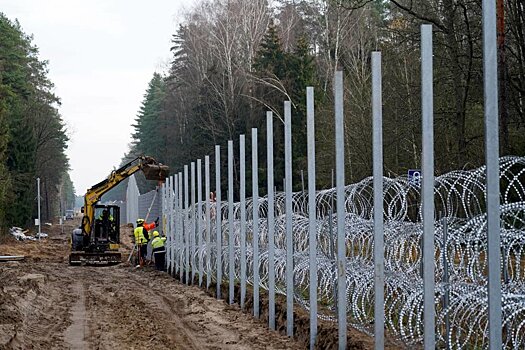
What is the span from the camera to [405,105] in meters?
28.8

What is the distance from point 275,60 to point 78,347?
31.8 meters

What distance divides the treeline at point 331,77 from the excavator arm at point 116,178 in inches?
276

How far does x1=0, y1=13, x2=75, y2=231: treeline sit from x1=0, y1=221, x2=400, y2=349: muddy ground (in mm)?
28032

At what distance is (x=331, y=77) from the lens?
138 ft

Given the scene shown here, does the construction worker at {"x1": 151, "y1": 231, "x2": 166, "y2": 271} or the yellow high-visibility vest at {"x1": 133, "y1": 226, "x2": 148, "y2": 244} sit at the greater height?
the yellow high-visibility vest at {"x1": 133, "y1": 226, "x2": 148, "y2": 244}

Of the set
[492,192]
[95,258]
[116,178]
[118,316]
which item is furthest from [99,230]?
[492,192]

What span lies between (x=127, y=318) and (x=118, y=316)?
21.3 inches

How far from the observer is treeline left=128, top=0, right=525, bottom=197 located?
957 inches

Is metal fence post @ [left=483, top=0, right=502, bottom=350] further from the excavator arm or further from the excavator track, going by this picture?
the excavator track

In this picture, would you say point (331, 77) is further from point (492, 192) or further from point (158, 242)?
point (492, 192)

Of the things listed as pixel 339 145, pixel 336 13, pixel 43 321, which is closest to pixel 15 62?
pixel 336 13

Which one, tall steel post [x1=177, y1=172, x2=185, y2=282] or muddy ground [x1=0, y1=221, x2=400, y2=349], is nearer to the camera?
muddy ground [x1=0, y1=221, x2=400, y2=349]

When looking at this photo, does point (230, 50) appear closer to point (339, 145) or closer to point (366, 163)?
point (366, 163)

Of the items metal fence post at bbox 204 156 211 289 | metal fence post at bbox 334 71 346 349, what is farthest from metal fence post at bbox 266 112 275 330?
metal fence post at bbox 204 156 211 289
